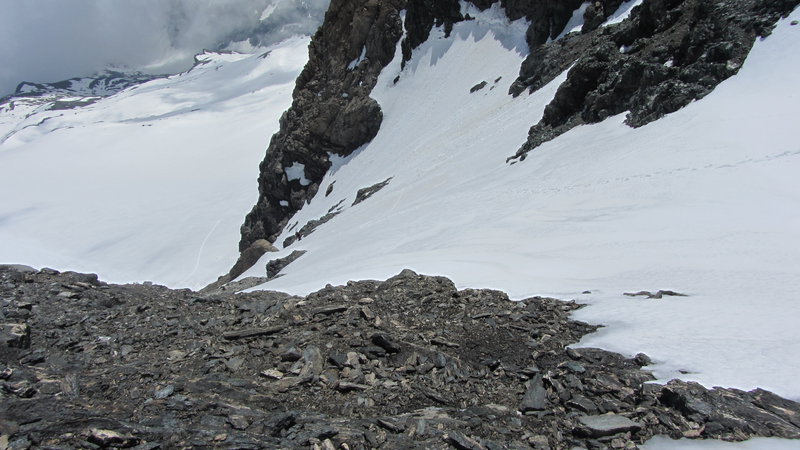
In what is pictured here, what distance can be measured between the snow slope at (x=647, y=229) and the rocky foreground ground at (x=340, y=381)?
96 centimetres

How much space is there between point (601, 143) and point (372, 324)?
1857cm

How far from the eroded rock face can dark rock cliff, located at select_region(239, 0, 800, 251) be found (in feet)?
0.19

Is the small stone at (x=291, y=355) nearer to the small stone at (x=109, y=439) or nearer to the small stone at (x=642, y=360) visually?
the small stone at (x=109, y=439)

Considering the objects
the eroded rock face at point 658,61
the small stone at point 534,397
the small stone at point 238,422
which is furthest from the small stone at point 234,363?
the eroded rock face at point 658,61

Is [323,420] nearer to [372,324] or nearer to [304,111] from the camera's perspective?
[372,324]

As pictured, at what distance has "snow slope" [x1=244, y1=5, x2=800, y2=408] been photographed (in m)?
7.49

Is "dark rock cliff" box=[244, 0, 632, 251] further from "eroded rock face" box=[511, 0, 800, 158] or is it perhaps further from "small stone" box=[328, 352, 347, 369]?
"small stone" box=[328, 352, 347, 369]

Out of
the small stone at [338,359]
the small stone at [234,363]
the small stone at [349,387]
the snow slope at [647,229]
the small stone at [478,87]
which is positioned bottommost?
the snow slope at [647,229]

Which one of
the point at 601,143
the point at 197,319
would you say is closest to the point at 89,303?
the point at 197,319

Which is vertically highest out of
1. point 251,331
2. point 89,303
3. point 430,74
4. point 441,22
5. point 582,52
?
point 441,22

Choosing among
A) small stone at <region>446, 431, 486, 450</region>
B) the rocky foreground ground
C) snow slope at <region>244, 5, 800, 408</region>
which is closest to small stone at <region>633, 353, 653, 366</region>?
the rocky foreground ground

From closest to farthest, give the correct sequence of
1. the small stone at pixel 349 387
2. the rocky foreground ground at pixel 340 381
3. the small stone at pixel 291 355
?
1. the rocky foreground ground at pixel 340 381
2. the small stone at pixel 349 387
3. the small stone at pixel 291 355

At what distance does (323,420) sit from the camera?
5.40 meters

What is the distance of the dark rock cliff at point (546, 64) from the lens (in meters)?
22.0
